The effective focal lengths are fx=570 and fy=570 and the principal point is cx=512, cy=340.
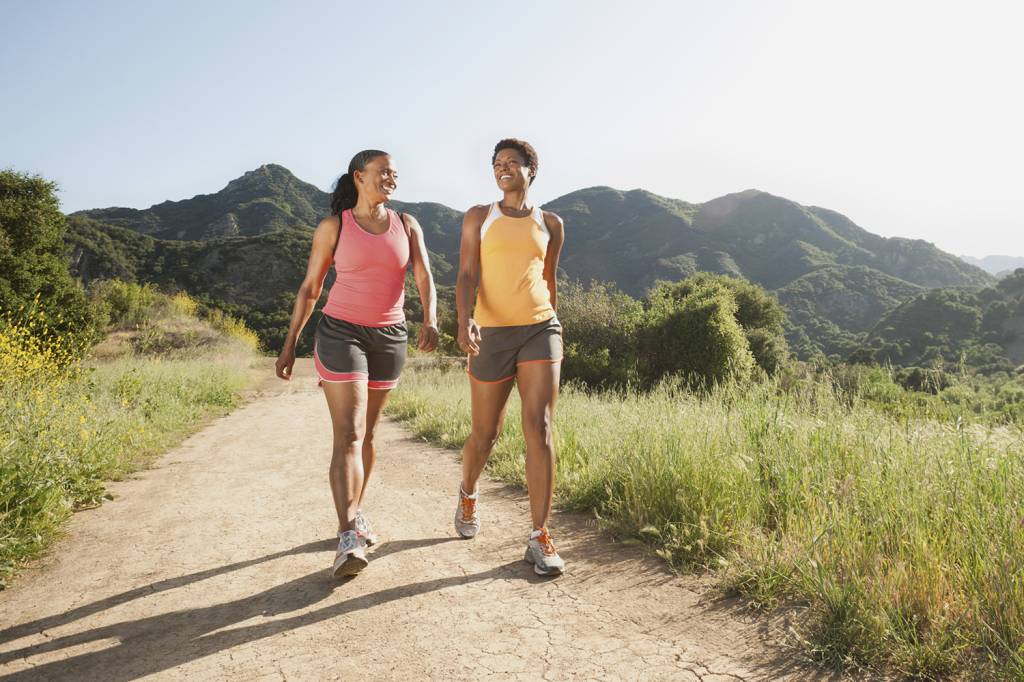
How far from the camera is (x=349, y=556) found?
2848 millimetres

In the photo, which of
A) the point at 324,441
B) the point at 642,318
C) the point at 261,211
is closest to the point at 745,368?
the point at 642,318

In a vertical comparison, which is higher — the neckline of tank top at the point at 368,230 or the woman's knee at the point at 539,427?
the neckline of tank top at the point at 368,230

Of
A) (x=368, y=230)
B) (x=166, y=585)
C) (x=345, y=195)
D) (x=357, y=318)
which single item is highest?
(x=345, y=195)

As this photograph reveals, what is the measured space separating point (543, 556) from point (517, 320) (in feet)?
4.06

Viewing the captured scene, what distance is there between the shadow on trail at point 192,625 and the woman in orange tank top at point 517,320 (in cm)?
58

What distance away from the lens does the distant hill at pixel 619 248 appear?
148 feet

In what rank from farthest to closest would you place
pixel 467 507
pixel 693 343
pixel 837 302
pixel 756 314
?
1. pixel 837 302
2. pixel 756 314
3. pixel 693 343
4. pixel 467 507

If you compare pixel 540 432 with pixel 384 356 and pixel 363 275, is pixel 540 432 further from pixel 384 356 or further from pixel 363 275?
pixel 363 275

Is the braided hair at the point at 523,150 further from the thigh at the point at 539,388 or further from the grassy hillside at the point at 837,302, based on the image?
the grassy hillside at the point at 837,302

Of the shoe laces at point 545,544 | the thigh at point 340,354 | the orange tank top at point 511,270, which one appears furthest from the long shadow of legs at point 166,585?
the orange tank top at point 511,270

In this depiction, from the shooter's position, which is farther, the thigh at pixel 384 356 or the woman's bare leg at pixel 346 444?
Result: the thigh at pixel 384 356

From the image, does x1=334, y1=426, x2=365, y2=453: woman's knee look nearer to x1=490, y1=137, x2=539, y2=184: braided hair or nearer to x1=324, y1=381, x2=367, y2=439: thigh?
x1=324, y1=381, x2=367, y2=439: thigh

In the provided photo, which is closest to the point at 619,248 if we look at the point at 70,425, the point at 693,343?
the point at 693,343

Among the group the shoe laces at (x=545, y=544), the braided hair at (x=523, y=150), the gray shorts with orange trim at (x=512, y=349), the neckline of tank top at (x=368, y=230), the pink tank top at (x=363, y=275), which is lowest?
the shoe laces at (x=545, y=544)
